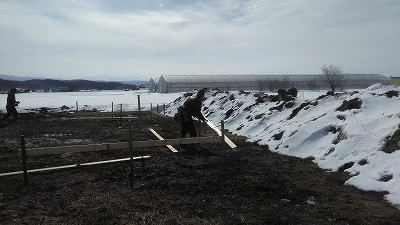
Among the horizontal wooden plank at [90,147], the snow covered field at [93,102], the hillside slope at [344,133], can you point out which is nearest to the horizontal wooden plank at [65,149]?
the horizontal wooden plank at [90,147]

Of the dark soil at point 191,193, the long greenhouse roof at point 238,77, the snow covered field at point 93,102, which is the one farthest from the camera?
the long greenhouse roof at point 238,77

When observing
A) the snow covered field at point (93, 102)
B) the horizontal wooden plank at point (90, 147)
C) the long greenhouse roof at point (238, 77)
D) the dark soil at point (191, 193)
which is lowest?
the snow covered field at point (93, 102)

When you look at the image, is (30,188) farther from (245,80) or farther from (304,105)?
(245,80)

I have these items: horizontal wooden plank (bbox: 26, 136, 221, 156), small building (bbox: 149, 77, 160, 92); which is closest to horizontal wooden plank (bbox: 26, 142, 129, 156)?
horizontal wooden plank (bbox: 26, 136, 221, 156)

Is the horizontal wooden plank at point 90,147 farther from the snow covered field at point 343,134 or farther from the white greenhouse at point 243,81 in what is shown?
the white greenhouse at point 243,81

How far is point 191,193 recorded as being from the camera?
5.76m

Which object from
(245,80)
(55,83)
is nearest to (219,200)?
(245,80)

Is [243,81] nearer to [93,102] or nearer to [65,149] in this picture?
[93,102]

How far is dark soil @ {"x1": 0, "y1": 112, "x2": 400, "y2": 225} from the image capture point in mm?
4703

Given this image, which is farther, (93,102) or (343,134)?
(93,102)

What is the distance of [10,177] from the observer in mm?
6941

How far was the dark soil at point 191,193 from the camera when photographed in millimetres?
4703

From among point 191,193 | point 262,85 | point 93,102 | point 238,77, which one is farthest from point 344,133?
point 238,77

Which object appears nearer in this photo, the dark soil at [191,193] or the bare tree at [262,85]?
the dark soil at [191,193]
